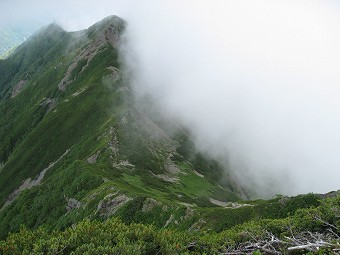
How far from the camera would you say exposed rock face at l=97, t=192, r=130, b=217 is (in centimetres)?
8075

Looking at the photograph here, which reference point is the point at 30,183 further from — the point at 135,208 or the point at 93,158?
the point at 135,208

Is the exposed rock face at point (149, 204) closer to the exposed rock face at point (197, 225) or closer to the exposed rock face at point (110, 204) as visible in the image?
the exposed rock face at point (110, 204)

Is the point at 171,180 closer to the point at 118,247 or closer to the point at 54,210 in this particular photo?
the point at 54,210

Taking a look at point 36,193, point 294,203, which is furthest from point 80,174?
point 294,203

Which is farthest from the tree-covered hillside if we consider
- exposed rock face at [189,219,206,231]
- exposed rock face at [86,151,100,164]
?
exposed rock face at [86,151,100,164]

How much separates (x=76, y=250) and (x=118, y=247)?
2406 mm

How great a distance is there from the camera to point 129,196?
8212 centimetres

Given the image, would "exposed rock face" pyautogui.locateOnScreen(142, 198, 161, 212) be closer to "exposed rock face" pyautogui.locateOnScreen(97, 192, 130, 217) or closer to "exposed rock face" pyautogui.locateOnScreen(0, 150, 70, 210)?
"exposed rock face" pyautogui.locateOnScreen(97, 192, 130, 217)

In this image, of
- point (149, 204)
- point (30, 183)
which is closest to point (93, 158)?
point (30, 183)

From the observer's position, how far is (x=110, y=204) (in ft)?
269

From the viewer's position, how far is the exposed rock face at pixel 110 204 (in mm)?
80750

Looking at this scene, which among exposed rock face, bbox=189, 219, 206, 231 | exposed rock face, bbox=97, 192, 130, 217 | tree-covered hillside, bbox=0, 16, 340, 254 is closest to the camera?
tree-covered hillside, bbox=0, 16, 340, 254

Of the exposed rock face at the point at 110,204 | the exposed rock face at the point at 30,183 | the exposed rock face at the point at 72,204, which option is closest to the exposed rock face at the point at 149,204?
the exposed rock face at the point at 110,204

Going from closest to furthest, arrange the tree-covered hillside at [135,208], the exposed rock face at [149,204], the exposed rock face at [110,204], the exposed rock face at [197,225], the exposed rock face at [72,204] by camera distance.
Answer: the tree-covered hillside at [135,208] → the exposed rock face at [197,225] → the exposed rock face at [149,204] → the exposed rock face at [110,204] → the exposed rock face at [72,204]
